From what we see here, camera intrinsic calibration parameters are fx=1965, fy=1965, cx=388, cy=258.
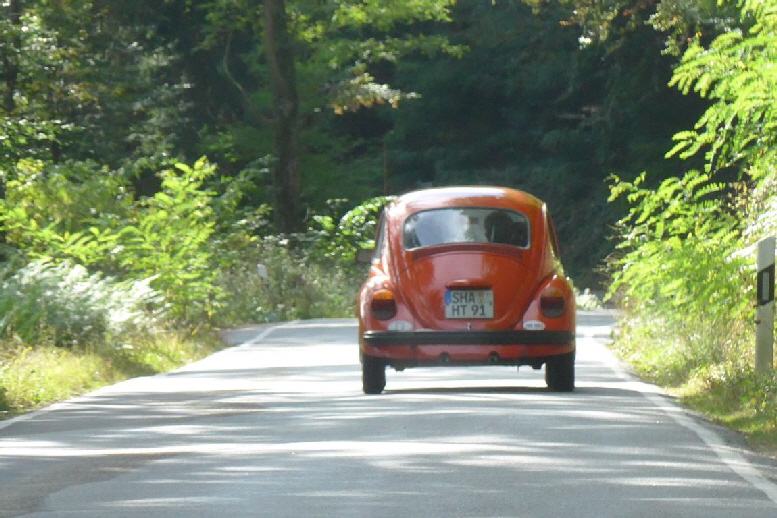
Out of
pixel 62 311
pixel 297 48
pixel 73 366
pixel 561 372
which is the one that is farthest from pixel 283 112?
pixel 561 372

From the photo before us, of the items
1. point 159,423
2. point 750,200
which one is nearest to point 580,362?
point 750,200

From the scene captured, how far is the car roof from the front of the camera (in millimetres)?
17281

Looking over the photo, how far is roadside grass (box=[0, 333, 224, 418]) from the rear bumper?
2993mm

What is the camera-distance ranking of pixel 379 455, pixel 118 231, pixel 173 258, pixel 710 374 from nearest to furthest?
pixel 379 455
pixel 710 374
pixel 173 258
pixel 118 231

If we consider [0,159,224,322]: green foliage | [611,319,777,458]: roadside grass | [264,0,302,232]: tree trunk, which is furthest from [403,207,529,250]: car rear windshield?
[264,0,302,232]: tree trunk

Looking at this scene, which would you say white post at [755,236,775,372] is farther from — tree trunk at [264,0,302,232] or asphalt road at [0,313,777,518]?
tree trunk at [264,0,302,232]

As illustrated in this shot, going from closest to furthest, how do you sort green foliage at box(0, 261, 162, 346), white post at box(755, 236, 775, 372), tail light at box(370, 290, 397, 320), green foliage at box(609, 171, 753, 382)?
white post at box(755, 236, 775, 372), tail light at box(370, 290, 397, 320), green foliage at box(609, 171, 753, 382), green foliage at box(0, 261, 162, 346)

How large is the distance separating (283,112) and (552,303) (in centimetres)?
3012

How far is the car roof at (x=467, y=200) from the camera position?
17.3m

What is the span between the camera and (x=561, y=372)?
671 inches

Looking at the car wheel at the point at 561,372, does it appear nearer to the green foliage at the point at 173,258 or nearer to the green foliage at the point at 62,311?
the green foliage at the point at 62,311

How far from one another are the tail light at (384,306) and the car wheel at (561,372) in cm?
145

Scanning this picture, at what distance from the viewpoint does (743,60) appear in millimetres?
17578

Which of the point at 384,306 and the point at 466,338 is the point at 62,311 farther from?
the point at 466,338
